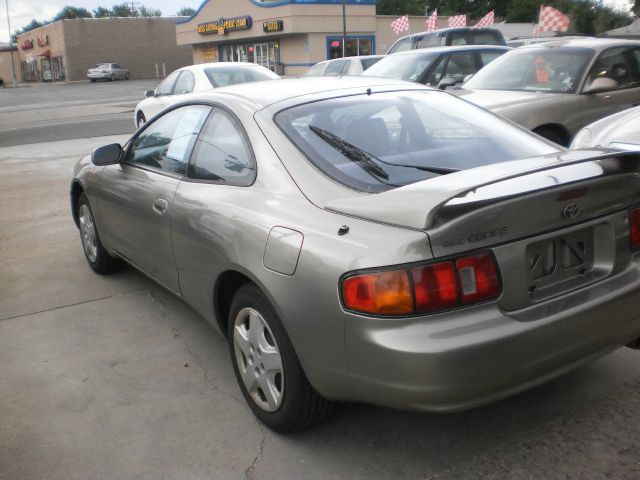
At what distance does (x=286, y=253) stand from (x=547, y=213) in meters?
1.04

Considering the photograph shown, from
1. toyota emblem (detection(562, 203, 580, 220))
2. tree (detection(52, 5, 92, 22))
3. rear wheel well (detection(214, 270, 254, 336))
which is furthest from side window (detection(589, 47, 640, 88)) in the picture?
→ tree (detection(52, 5, 92, 22))

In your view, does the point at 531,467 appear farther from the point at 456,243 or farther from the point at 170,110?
the point at 170,110

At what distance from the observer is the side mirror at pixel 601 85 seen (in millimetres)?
7371

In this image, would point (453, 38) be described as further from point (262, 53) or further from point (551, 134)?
point (262, 53)

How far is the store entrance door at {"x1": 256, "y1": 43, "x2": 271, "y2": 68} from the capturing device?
4156cm

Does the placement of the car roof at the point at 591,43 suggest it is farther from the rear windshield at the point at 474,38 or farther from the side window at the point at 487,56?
the rear windshield at the point at 474,38

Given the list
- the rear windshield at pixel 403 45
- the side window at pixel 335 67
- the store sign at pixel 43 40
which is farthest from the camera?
the store sign at pixel 43 40

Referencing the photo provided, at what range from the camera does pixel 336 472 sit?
2.77 m

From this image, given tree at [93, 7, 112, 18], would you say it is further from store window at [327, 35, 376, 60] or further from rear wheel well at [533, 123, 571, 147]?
rear wheel well at [533, 123, 571, 147]

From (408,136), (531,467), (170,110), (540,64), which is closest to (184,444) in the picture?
(531,467)

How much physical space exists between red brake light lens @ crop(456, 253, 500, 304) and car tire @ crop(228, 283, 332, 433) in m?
A: 0.81

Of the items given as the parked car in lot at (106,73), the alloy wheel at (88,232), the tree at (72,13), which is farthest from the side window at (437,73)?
the tree at (72,13)

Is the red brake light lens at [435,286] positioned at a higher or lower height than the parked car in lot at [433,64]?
lower

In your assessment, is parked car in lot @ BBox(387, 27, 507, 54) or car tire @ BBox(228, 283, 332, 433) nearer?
car tire @ BBox(228, 283, 332, 433)
